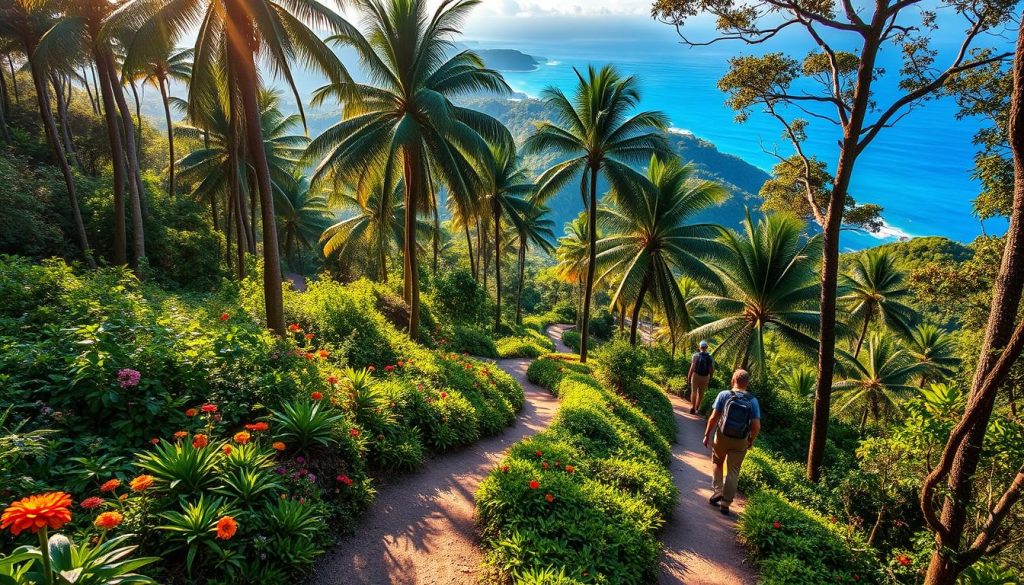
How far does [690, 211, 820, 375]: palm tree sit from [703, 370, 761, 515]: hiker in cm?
916

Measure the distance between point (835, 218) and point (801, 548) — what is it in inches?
208

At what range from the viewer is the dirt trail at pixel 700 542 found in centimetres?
527

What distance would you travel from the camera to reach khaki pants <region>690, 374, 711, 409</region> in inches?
488

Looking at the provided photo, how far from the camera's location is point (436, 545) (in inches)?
194

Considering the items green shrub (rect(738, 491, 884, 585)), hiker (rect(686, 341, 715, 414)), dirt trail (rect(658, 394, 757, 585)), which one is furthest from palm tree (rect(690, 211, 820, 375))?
green shrub (rect(738, 491, 884, 585))

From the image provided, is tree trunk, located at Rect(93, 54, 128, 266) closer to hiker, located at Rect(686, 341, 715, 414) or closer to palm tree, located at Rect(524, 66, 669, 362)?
palm tree, located at Rect(524, 66, 669, 362)

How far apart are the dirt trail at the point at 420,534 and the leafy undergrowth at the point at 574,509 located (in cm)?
34

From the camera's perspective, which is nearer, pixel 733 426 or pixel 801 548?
pixel 801 548

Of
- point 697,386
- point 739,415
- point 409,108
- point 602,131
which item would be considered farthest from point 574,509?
point 602,131

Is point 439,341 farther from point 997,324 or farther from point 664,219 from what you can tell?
point 997,324

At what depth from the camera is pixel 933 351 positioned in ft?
70.1

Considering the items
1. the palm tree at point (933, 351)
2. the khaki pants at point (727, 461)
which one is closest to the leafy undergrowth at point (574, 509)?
the khaki pants at point (727, 461)

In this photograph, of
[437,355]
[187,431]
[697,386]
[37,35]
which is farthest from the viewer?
[37,35]

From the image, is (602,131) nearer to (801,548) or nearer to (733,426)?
(733,426)
